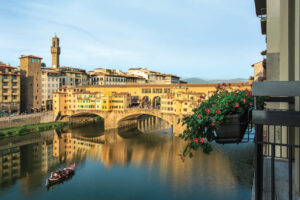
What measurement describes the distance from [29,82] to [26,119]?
11.8 metres

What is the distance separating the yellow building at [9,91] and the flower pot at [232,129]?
48.4m

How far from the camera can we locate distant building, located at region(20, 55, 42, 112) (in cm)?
4956

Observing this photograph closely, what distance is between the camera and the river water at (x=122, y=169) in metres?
17.9

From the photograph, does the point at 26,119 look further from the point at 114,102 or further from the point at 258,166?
the point at 258,166

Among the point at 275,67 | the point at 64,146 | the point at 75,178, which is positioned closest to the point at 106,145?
the point at 64,146

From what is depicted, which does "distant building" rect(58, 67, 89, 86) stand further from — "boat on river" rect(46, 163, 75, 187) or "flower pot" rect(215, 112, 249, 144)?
"flower pot" rect(215, 112, 249, 144)

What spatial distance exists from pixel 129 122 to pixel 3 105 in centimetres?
2368

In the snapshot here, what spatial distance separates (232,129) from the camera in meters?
3.21

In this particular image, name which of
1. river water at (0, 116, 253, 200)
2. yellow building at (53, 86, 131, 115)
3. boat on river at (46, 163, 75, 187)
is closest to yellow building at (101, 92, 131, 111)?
yellow building at (53, 86, 131, 115)

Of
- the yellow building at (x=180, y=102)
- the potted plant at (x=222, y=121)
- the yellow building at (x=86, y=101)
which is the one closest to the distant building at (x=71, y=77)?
the yellow building at (x=86, y=101)

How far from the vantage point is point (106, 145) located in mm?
32594

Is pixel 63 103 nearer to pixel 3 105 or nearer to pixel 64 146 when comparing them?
pixel 3 105

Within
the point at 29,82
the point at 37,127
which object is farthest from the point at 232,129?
the point at 29,82

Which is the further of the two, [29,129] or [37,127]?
[37,127]
